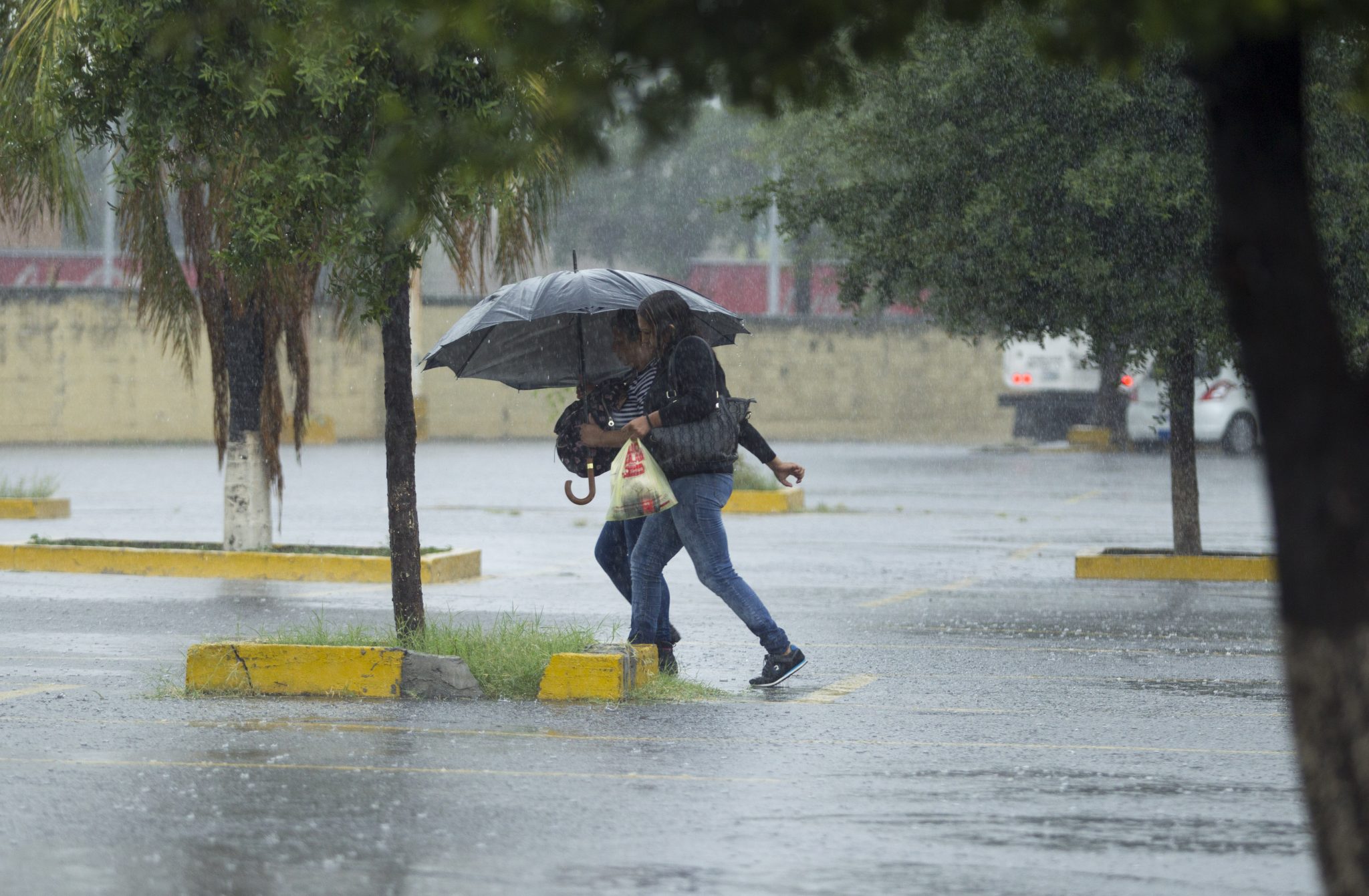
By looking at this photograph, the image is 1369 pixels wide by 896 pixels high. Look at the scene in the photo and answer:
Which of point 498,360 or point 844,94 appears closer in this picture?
point 844,94

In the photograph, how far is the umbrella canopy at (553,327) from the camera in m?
9.09

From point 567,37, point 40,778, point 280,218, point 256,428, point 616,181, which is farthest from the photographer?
point 616,181

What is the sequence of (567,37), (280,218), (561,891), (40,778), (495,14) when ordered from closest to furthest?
(567,37), (561,891), (495,14), (40,778), (280,218)

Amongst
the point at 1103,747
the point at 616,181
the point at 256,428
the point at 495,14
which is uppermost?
the point at 616,181

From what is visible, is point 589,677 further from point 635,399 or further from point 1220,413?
point 1220,413

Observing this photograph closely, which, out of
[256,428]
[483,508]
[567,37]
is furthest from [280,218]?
[483,508]

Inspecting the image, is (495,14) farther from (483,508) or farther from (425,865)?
(483,508)

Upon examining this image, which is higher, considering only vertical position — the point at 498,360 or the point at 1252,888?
the point at 498,360

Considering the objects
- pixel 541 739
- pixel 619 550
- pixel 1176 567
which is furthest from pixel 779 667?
pixel 1176 567

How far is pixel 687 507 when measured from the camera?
8312 mm

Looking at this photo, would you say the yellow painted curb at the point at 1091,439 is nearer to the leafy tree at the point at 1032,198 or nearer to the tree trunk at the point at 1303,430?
the leafy tree at the point at 1032,198

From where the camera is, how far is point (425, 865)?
5.24 m

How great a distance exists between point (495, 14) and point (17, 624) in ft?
22.2

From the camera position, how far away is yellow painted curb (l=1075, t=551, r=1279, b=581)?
46.1 ft
